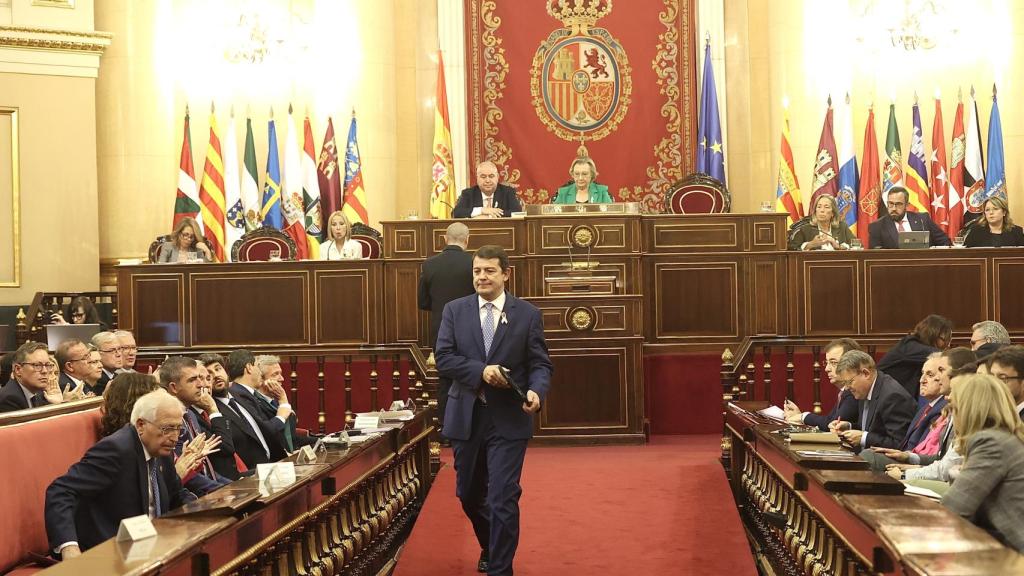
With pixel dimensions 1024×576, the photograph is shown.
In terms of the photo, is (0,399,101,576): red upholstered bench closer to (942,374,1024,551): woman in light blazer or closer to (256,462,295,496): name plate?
(256,462,295,496): name plate

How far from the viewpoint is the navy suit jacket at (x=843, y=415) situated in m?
7.04

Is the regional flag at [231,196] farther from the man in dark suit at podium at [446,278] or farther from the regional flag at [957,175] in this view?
the regional flag at [957,175]

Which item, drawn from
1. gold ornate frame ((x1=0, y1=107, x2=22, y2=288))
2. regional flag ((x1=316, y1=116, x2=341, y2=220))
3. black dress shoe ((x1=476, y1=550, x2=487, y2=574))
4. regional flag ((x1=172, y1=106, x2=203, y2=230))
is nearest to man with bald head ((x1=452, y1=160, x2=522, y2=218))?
regional flag ((x1=316, y1=116, x2=341, y2=220))

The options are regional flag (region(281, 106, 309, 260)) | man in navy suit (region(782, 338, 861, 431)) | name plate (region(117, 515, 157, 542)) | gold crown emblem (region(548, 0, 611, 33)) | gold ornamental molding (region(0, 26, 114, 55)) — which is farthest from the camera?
gold crown emblem (region(548, 0, 611, 33))

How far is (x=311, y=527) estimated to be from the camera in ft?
15.7

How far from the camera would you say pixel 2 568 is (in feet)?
14.2

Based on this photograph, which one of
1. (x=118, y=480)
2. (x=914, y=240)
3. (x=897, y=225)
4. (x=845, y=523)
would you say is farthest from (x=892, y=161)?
(x=118, y=480)

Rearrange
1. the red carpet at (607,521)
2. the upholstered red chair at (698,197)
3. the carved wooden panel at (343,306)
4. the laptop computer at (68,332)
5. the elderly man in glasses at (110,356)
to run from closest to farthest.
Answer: the red carpet at (607,521), the elderly man in glasses at (110,356), the laptop computer at (68,332), the carved wooden panel at (343,306), the upholstered red chair at (698,197)

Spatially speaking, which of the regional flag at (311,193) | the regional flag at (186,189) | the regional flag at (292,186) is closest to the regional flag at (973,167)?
the regional flag at (311,193)

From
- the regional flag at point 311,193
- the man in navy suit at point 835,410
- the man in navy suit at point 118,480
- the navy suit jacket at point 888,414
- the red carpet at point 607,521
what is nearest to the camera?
the man in navy suit at point 118,480

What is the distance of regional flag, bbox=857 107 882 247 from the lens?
13.4 metres

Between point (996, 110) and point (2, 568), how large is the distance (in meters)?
11.6

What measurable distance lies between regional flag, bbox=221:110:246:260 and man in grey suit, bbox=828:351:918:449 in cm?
855

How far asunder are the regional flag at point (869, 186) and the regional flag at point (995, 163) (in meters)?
1.06
